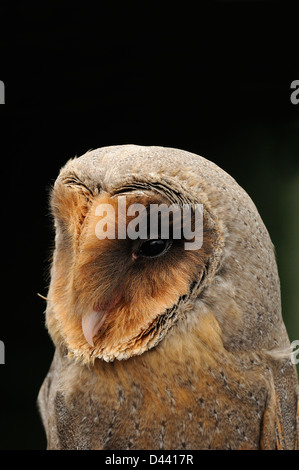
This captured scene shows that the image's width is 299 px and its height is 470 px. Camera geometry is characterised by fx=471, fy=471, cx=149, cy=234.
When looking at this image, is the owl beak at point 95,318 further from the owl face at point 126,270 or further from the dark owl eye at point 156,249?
the dark owl eye at point 156,249

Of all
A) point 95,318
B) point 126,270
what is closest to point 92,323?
point 95,318

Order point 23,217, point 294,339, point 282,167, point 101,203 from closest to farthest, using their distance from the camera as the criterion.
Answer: point 101,203 < point 294,339 < point 282,167 < point 23,217

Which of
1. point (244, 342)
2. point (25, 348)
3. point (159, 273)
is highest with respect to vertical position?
point (159, 273)

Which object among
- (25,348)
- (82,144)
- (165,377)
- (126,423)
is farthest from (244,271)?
(25,348)

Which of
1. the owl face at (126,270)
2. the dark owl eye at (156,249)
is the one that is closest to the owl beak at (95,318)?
the owl face at (126,270)

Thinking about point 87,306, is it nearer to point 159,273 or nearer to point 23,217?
point 159,273

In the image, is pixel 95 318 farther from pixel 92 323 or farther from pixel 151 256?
pixel 151 256

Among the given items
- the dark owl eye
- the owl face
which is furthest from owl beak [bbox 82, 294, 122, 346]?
the dark owl eye
